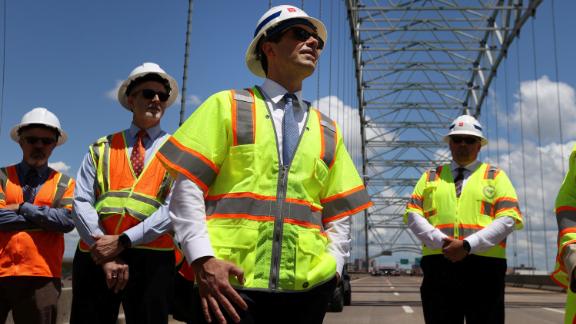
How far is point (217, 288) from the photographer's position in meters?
2.51

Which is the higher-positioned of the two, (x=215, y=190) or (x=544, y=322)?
(x=215, y=190)

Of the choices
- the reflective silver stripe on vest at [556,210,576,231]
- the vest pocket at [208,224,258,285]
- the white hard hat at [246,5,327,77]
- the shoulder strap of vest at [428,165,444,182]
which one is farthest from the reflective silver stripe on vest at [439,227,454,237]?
the vest pocket at [208,224,258,285]

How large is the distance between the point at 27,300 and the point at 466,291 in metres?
2.85

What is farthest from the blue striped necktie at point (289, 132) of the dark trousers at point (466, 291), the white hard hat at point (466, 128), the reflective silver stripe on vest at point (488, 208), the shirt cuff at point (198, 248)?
the white hard hat at point (466, 128)

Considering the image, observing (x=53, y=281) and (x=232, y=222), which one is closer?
(x=232, y=222)

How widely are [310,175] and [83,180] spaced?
5.61 feet

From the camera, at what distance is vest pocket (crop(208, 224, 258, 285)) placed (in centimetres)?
262

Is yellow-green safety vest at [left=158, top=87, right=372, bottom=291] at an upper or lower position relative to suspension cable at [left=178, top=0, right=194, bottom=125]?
lower

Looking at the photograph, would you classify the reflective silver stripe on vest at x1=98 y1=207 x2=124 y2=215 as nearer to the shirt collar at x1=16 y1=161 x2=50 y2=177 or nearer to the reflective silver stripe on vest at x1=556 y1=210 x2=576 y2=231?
the shirt collar at x1=16 y1=161 x2=50 y2=177

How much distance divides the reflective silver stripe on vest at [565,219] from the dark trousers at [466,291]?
219 centimetres

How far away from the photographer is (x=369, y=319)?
1208cm

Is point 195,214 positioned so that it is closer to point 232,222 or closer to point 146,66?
A: point 232,222

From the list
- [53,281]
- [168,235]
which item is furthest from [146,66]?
[53,281]

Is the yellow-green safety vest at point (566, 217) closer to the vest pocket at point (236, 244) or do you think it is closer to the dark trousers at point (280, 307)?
the dark trousers at point (280, 307)
